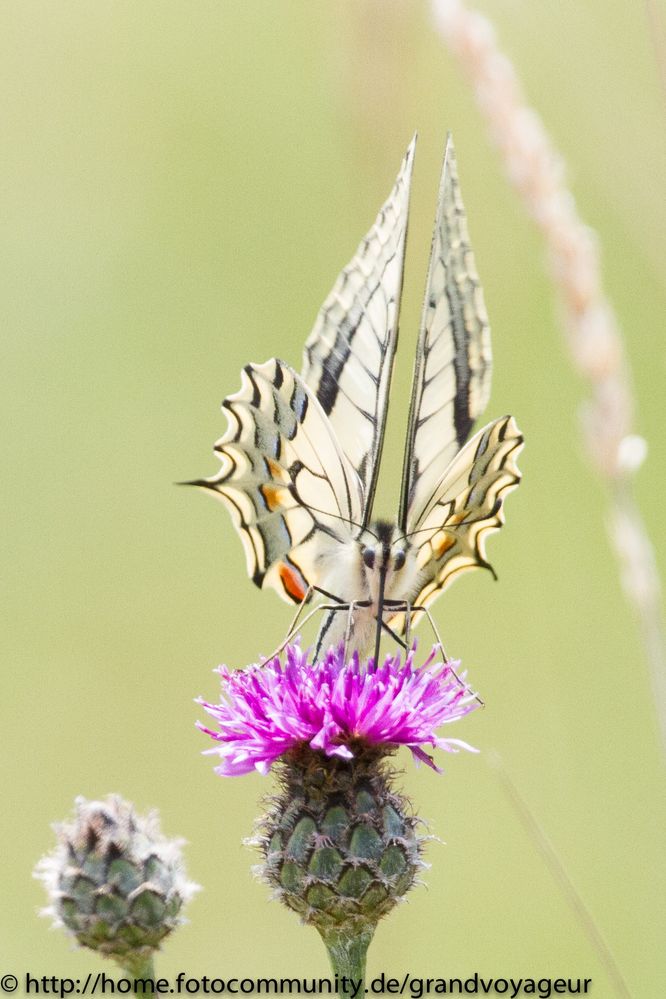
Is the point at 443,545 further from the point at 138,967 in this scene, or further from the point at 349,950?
the point at 138,967

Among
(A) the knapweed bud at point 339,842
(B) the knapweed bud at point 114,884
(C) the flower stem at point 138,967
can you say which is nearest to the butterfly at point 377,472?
(A) the knapweed bud at point 339,842

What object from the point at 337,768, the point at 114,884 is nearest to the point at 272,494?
the point at 337,768

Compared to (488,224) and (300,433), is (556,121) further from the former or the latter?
(300,433)

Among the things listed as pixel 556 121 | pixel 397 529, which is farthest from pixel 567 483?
pixel 397 529

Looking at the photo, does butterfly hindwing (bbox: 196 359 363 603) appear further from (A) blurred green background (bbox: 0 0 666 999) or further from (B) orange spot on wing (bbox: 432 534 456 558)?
(A) blurred green background (bbox: 0 0 666 999)

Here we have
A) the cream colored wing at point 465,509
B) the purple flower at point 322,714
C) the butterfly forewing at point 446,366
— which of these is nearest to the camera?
the purple flower at point 322,714

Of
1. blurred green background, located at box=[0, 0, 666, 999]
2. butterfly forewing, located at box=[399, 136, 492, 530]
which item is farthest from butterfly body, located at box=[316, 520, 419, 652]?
blurred green background, located at box=[0, 0, 666, 999]

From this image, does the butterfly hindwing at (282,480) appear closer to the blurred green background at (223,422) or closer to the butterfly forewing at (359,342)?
the butterfly forewing at (359,342)
